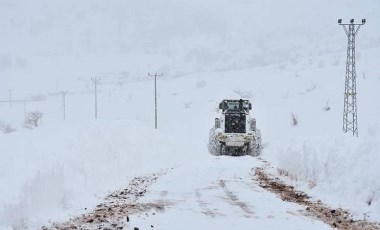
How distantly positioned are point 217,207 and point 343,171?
338 centimetres

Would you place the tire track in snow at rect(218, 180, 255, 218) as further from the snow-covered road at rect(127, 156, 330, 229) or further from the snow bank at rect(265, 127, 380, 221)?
the snow bank at rect(265, 127, 380, 221)

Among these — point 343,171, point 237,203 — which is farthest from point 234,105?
point 237,203

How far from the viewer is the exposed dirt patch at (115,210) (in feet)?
30.6

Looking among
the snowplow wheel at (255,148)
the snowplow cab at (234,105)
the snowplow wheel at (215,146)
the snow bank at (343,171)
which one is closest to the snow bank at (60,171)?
the snow bank at (343,171)

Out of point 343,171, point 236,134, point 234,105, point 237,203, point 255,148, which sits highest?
point 234,105

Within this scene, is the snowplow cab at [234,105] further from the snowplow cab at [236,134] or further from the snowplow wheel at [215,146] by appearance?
the snowplow wheel at [215,146]

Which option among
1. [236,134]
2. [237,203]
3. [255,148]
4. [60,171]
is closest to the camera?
[237,203]

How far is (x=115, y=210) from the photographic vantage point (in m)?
10.8

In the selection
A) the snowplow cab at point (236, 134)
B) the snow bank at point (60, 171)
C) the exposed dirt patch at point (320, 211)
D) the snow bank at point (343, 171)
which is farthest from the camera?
the snowplow cab at point (236, 134)

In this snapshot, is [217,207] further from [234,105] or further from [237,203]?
[234,105]

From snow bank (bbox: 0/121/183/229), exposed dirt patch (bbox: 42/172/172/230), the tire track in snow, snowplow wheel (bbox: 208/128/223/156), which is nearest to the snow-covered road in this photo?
the tire track in snow

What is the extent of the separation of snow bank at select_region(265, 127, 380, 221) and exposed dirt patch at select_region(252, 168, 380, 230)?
269 mm

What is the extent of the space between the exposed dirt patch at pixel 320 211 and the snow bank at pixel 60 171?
4801 millimetres

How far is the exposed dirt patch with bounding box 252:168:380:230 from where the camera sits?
9.25 metres
